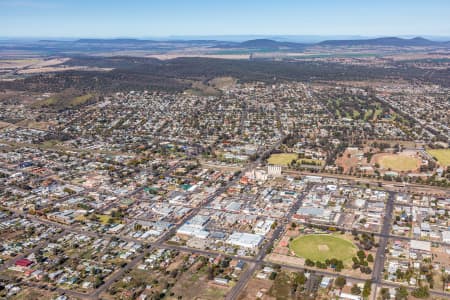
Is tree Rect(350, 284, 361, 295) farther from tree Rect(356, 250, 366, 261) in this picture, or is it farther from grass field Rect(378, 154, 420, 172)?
grass field Rect(378, 154, 420, 172)

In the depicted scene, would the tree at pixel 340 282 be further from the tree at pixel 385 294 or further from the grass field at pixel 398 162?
the grass field at pixel 398 162

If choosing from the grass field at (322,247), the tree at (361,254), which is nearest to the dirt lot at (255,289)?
the grass field at (322,247)

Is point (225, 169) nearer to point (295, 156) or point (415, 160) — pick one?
point (295, 156)

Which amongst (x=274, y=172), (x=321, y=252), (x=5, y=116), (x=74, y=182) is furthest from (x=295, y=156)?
(x=5, y=116)

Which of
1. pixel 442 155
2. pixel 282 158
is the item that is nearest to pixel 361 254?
pixel 282 158

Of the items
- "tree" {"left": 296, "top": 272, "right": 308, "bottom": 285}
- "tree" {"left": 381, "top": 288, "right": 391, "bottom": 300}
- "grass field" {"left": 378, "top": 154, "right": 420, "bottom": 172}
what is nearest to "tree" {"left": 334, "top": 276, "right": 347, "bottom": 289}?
"tree" {"left": 296, "top": 272, "right": 308, "bottom": 285}
